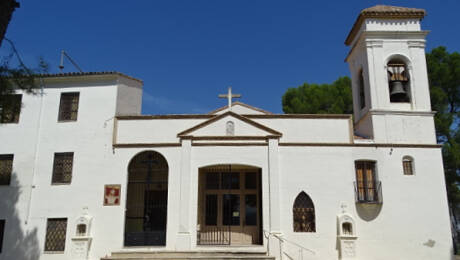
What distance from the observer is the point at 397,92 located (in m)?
15.2

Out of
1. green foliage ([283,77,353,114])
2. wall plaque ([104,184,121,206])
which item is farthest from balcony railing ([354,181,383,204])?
green foliage ([283,77,353,114])

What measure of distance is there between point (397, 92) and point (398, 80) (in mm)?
563

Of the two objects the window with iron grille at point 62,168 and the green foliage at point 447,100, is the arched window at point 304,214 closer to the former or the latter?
the window with iron grille at point 62,168

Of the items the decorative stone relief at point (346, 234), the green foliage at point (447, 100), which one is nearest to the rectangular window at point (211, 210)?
the decorative stone relief at point (346, 234)

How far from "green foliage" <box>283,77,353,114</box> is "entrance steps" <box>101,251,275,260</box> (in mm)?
13741

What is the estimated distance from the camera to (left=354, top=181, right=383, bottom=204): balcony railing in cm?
1406

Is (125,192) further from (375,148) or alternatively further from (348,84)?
(348,84)

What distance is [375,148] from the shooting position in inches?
576

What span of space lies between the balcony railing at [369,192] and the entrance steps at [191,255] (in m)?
4.12

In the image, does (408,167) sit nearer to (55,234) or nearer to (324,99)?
(324,99)

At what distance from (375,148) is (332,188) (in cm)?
231

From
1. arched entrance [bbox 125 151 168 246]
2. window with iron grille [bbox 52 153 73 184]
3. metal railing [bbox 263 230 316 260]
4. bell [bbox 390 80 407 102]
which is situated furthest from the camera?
bell [bbox 390 80 407 102]

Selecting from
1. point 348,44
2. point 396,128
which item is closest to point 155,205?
point 396,128

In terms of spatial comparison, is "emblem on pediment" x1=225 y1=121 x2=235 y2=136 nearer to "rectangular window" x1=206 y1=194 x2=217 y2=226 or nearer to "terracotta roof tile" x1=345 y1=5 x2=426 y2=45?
"rectangular window" x1=206 y1=194 x2=217 y2=226
